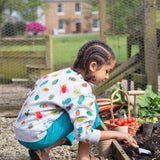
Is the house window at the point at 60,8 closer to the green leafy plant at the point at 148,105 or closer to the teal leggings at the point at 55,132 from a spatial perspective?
the green leafy plant at the point at 148,105

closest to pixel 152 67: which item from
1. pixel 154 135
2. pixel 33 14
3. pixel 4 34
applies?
pixel 154 135

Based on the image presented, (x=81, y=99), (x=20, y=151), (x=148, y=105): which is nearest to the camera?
(x=81, y=99)

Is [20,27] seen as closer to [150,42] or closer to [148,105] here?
[150,42]

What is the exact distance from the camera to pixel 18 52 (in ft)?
16.0

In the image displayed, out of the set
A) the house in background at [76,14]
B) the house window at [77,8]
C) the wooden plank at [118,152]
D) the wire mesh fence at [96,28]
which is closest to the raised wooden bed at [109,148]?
the wooden plank at [118,152]

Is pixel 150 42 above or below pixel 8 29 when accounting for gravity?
below

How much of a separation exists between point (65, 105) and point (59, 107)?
0.28 feet

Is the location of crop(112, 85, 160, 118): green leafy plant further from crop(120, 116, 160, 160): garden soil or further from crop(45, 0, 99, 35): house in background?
crop(45, 0, 99, 35): house in background

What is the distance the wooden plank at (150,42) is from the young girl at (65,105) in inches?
98.5

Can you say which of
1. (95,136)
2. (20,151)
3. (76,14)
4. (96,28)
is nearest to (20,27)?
(76,14)

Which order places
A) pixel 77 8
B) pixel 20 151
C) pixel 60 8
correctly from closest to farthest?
1. pixel 20 151
2. pixel 77 8
3. pixel 60 8

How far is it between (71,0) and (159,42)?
1.58 m

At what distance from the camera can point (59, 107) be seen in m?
1.96

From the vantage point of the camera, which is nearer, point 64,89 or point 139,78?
point 64,89
